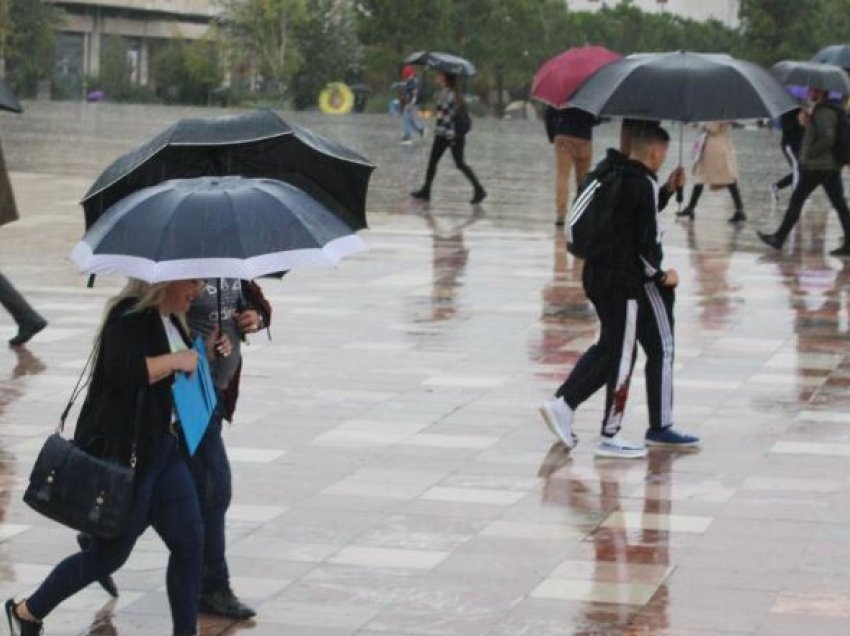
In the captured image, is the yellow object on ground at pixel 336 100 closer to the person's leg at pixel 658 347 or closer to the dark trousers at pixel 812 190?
the dark trousers at pixel 812 190

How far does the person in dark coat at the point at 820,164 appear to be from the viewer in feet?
63.1

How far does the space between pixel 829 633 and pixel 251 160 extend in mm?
2529

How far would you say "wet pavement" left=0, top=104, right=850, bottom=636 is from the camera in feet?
23.9

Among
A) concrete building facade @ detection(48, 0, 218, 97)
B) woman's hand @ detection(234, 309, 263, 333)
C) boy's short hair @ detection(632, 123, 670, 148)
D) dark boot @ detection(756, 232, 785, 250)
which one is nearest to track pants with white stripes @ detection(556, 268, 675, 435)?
boy's short hair @ detection(632, 123, 670, 148)

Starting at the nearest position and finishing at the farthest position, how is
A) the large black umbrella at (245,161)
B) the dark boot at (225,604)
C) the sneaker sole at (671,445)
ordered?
the dark boot at (225,604) < the large black umbrella at (245,161) < the sneaker sole at (671,445)

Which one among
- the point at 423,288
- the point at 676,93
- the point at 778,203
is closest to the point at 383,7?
the point at 778,203

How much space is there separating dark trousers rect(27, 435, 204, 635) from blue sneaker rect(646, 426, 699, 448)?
3.95m

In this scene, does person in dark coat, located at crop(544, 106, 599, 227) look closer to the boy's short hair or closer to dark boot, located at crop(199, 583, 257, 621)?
the boy's short hair

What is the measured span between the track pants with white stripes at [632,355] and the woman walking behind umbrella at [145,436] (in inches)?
140

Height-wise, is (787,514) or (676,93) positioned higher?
(676,93)

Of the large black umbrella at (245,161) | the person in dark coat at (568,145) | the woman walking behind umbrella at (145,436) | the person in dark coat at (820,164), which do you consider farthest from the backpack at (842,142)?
the woman walking behind umbrella at (145,436)

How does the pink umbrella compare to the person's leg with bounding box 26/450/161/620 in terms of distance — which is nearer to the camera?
the person's leg with bounding box 26/450/161/620

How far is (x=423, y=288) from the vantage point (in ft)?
53.1

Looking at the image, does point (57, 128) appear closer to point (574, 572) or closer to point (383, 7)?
point (383, 7)
